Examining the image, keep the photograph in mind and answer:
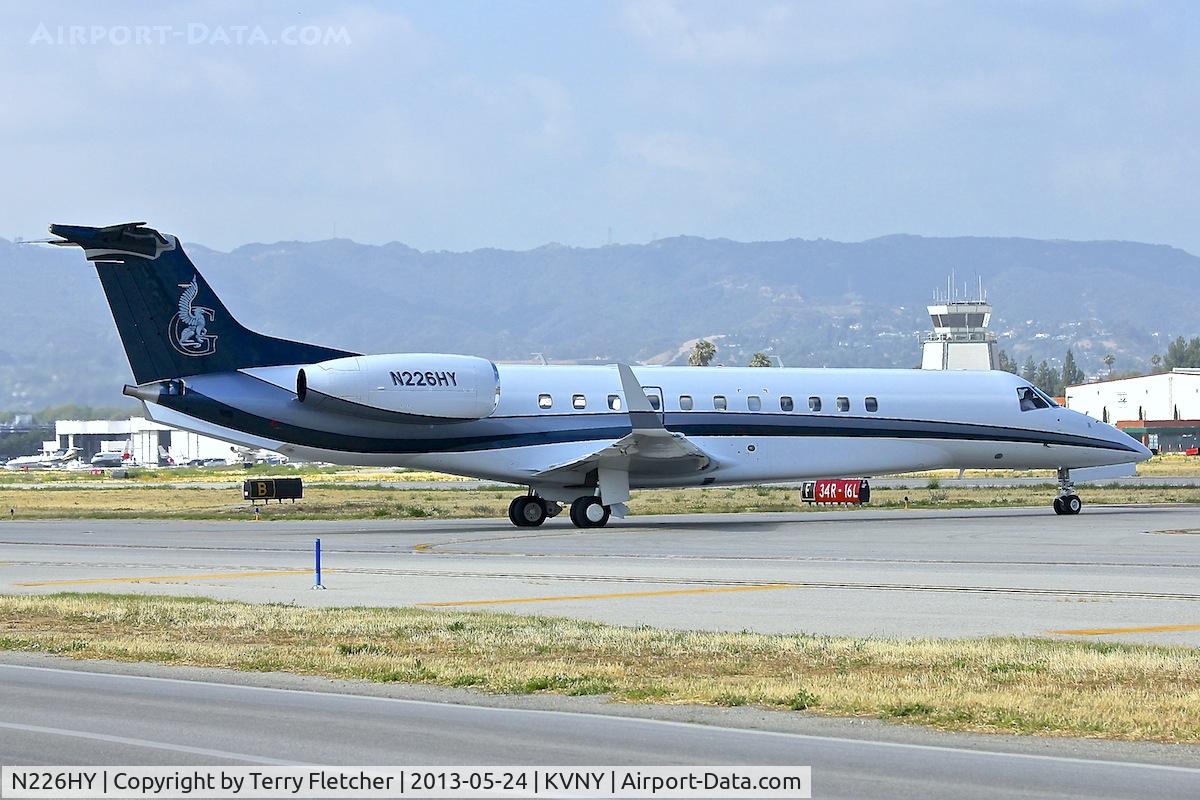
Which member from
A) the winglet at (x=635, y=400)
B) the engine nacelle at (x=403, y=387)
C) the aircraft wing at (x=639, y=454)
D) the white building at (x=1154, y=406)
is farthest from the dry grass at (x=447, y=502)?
the white building at (x=1154, y=406)

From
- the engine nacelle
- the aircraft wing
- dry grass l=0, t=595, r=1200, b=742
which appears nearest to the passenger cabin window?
the aircraft wing

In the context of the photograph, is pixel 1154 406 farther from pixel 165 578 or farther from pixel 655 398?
pixel 165 578

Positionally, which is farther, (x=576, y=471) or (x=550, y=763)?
(x=576, y=471)

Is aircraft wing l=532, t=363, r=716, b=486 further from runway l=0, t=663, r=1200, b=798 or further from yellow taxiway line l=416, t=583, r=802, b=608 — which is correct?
A: runway l=0, t=663, r=1200, b=798

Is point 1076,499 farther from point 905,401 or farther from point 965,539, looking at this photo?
point 965,539

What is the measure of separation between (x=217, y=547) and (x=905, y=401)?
54.1ft

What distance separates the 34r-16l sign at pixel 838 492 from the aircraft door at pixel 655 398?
41.8 ft

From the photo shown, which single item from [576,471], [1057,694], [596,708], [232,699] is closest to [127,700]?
[232,699]

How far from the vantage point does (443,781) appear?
876 cm

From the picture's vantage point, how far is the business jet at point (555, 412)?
32.1 m

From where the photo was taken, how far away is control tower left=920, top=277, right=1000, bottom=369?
174m

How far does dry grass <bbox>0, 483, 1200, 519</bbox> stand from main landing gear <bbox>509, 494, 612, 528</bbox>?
17.8 ft

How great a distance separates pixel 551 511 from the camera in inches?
1416

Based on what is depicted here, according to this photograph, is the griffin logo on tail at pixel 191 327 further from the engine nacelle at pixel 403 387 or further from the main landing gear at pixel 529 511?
the main landing gear at pixel 529 511
